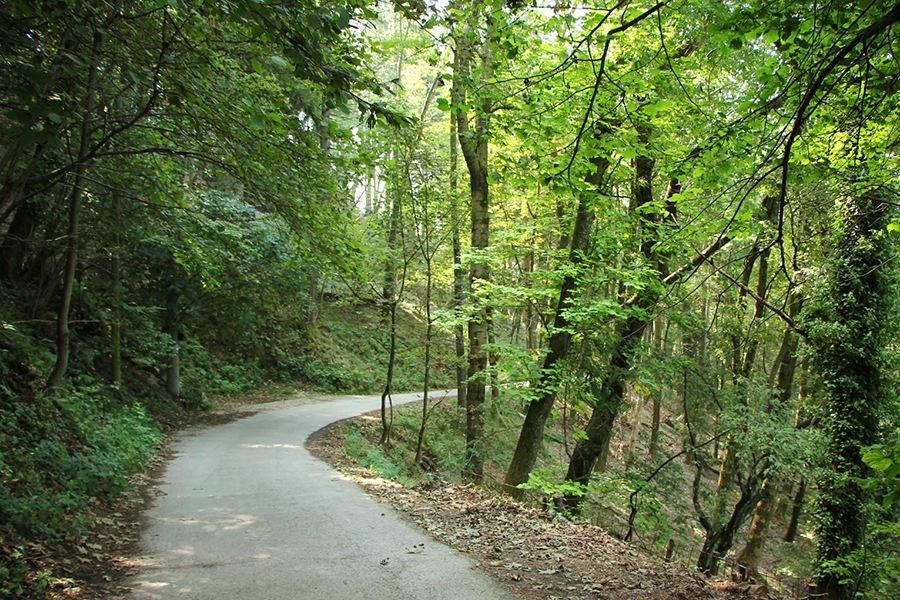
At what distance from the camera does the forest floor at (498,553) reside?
4.14 m

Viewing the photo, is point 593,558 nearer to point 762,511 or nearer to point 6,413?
point 6,413

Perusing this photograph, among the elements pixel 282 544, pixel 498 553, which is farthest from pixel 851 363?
pixel 282 544

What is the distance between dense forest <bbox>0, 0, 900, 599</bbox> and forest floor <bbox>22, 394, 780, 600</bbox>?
0.35 metres

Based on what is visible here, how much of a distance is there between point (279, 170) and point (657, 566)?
578cm

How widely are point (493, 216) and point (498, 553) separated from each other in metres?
13.9

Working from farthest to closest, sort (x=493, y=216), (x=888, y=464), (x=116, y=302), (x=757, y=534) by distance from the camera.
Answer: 1. (x=493, y=216)
2. (x=757, y=534)
3. (x=116, y=302)
4. (x=888, y=464)

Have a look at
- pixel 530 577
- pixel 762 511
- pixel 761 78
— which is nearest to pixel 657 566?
pixel 530 577

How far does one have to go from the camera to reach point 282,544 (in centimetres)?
509

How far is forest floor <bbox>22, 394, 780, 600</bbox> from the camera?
13.6 ft

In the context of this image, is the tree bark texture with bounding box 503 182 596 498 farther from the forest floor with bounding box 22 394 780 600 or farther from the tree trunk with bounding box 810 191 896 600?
the tree trunk with bounding box 810 191 896 600

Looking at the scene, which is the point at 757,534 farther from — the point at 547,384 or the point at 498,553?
the point at 498,553

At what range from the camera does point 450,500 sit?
676 cm

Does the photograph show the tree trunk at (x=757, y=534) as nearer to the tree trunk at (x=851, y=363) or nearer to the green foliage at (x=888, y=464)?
the tree trunk at (x=851, y=363)

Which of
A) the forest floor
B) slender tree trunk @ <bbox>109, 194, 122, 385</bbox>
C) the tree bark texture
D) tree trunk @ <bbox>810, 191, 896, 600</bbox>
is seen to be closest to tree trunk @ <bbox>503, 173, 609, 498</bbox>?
the tree bark texture
